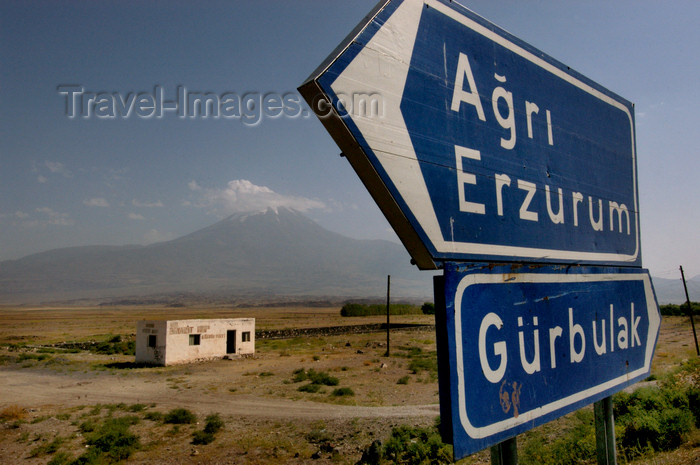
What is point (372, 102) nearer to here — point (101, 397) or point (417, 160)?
point (417, 160)

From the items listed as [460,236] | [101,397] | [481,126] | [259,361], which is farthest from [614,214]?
[259,361]

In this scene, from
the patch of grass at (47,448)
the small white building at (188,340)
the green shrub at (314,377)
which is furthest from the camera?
the small white building at (188,340)

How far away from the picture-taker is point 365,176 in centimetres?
141

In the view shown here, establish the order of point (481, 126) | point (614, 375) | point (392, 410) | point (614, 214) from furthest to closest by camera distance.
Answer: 1. point (392, 410)
2. point (614, 214)
3. point (614, 375)
4. point (481, 126)

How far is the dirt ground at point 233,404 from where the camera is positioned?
40.0 feet

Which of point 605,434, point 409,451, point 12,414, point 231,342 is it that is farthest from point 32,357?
point 605,434

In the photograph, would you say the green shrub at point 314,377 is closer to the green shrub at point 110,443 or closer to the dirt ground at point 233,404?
the dirt ground at point 233,404

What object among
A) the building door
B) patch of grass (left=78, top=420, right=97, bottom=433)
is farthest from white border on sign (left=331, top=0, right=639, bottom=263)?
the building door

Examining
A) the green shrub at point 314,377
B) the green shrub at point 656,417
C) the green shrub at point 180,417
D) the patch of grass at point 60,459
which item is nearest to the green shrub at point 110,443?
the patch of grass at point 60,459

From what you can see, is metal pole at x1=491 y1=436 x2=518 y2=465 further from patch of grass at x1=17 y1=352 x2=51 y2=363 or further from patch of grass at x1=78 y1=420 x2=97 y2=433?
patch of grass at x1=17 y1=352 x2=51 y2=363

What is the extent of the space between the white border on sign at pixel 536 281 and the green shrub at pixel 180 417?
1537cm

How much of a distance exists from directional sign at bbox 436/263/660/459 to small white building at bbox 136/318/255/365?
2967cm

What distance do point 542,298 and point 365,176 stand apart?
104 cm

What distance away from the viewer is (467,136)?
175 cm
